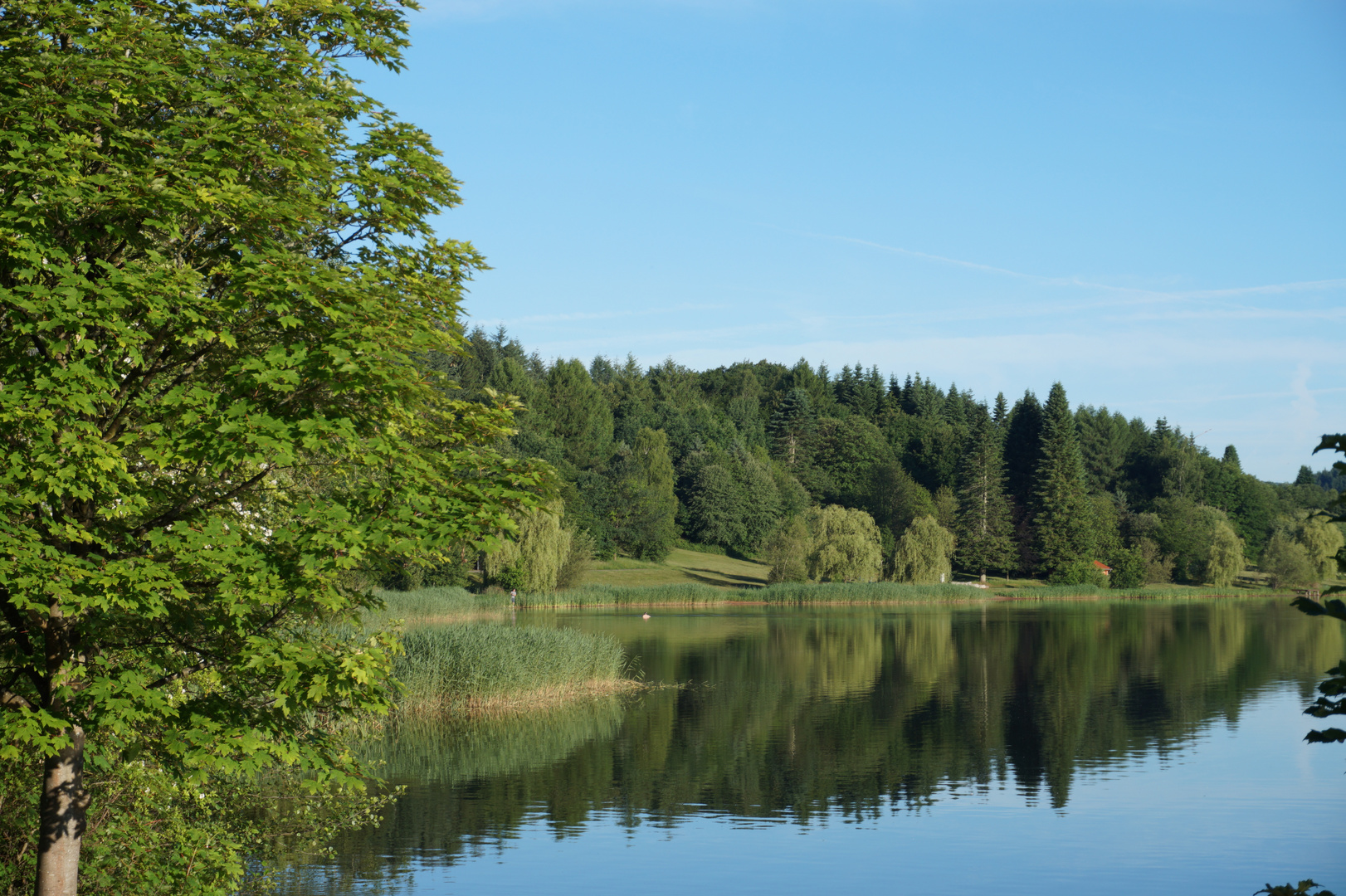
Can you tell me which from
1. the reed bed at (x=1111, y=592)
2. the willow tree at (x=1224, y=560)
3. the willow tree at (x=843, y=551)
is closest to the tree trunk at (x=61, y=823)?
the willow tree at (x=843, y=551)

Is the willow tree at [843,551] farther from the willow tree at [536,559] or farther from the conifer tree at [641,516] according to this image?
the conifer tree at [641,516]

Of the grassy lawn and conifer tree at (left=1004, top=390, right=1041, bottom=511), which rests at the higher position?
conifer tree at (left=1004, top=390, right=1041, bottom=511)

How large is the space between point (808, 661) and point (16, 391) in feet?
108

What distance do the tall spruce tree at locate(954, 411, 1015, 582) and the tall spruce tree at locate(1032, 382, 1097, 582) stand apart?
303 centimetres

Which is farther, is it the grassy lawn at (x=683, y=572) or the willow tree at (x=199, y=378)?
the grassy lawn at (x=683, y=572)

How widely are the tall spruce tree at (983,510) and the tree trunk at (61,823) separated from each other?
9181cm

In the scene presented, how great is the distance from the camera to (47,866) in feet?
27.1

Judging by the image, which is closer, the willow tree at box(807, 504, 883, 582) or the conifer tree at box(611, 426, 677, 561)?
the willow tree at box(807, 504, 883, 582)

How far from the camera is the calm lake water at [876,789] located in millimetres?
14734

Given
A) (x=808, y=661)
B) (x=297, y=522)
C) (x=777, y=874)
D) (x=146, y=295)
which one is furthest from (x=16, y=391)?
(x=808, y=661)

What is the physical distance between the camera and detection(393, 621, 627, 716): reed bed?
952 inches

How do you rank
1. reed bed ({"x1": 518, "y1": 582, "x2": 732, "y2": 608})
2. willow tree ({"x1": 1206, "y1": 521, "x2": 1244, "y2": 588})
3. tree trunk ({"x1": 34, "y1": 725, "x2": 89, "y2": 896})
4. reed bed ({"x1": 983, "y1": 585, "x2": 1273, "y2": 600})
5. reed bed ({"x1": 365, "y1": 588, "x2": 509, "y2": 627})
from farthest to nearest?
willow tree ({"x1": 1206, "y1": 521, "x2": 1244, "y2": 588})
reed bed ({"x1": 983, "y1": 585, "x2": 1273, "y2": 600})
reed bed ({"x1": 518, "y1": 582, "x2": 732, "y2": 608})
reed bed ({"x1": 365, "y1": 588, "x2": 509, "y2": 627})
tree trunk ({"x1": 34, "y1": 725, "x2": 89, "y2": 896})

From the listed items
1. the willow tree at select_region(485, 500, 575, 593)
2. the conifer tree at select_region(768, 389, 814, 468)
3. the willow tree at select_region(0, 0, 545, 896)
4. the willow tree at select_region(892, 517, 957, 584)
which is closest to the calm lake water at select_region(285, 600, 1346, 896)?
the willow tree at select_region(0, 0, 545, 896)

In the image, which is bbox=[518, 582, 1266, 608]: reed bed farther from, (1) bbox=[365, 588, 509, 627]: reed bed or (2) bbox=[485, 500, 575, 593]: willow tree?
(1) bbox=[365, 588, 509, 627]: reed bed
